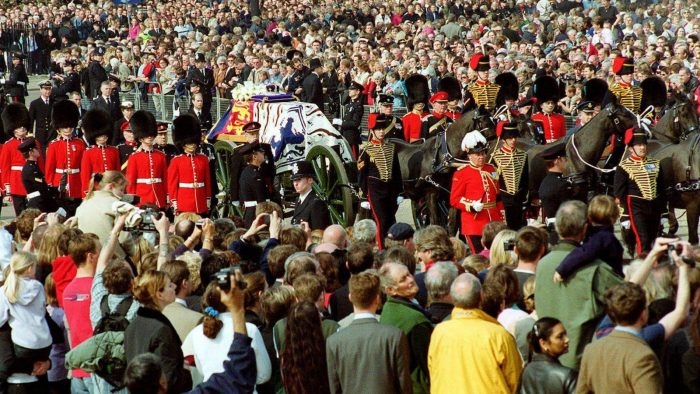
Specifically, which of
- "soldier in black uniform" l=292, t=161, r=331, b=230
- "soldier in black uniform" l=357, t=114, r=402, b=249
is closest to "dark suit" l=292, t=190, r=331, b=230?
"soldier in black uniform" l=292, t=161, r=331, b=230

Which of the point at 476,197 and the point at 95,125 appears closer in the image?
the point at 476,197

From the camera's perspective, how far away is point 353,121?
58.8ft

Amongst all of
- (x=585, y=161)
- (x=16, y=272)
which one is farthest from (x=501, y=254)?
(x=585, y=161)

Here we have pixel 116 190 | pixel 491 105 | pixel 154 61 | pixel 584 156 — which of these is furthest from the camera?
pixel 154 61

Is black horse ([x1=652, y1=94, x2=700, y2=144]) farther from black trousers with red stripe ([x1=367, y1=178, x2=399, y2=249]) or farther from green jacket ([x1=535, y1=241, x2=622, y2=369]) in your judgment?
green jacket ([x1=535, y1=241, x2=622, y2=369])

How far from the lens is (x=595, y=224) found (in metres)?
7.39

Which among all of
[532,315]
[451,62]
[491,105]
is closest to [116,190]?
[532,315]

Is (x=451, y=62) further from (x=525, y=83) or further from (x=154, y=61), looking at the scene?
(x=154, y=61)

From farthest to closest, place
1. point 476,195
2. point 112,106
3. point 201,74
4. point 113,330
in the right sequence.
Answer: point 201,74 → point 112,106 → point 476,195 → point 113,330

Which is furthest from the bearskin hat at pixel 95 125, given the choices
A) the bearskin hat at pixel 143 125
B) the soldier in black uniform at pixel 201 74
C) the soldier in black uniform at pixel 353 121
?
the soldier in black uniform at pixel 201 74

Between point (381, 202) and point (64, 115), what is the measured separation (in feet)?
12.8

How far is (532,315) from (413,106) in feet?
31.4

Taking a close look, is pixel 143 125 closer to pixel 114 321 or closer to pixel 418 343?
pixel 114 321

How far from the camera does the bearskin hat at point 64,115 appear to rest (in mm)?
14945
